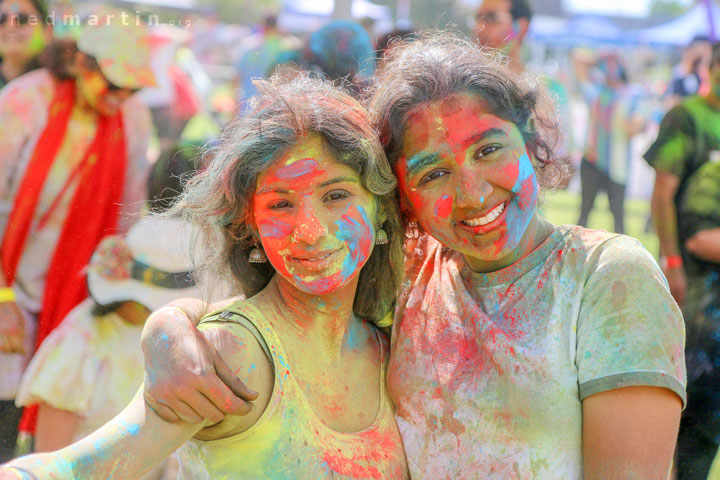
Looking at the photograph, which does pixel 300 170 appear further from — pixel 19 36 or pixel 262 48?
pixel 262 48

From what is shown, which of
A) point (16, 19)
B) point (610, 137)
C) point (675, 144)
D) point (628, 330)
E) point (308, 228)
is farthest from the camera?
point (610, 137)

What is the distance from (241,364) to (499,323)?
610mm

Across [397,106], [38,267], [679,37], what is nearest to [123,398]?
[38,267]

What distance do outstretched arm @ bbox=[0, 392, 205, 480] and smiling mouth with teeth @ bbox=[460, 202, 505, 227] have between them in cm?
78

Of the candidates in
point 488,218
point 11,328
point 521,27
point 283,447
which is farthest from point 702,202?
point 11,328

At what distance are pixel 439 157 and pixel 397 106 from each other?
0.55ft

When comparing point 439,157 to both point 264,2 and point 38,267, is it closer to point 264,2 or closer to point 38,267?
point 38,267

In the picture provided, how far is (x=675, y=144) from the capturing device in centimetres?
419

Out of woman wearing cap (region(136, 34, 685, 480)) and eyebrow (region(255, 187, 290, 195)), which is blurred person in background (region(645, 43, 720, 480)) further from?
eyebrow (region(255, 187, 290, 195))

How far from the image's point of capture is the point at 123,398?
3320 millimetres

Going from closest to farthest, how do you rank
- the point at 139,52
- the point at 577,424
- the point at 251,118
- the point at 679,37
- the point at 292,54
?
1. the point at 577,424
2. the point at 251,118
3. the point at 139,52
4. the point at 292,54
5. the point at 679,37

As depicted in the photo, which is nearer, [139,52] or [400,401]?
[400,401]

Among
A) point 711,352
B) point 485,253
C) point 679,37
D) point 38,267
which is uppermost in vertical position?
point 485,253

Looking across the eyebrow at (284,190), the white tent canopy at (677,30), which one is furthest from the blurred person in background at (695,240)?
the white tent canopy at (677,30)
